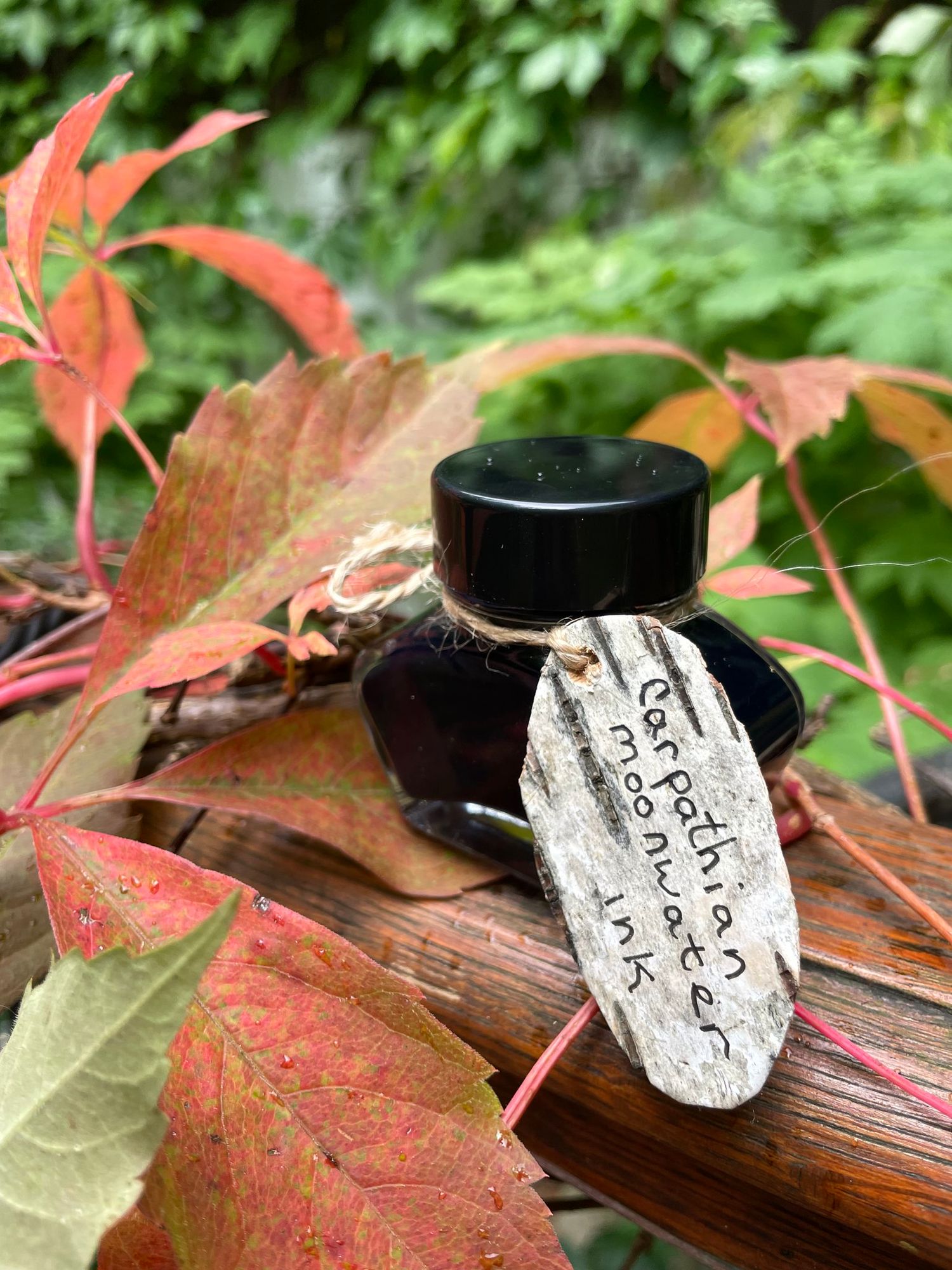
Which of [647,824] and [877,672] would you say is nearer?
[647,824]

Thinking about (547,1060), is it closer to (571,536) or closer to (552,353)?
(571,536)

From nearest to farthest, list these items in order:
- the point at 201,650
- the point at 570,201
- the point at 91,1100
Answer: the point at 91,1100, the point at 201,650, the point at 570,201

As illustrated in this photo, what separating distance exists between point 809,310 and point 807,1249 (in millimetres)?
1048

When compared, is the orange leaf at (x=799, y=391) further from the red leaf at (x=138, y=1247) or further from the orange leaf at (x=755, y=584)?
the red leaf at (x=138, y=1247)

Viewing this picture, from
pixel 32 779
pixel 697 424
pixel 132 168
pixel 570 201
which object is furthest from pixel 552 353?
pixel 570 201

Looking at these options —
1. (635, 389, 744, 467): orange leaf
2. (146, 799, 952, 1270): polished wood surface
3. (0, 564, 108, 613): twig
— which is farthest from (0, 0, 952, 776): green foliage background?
(0, 564, 108, 613): twig

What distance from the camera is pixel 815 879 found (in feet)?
1.20

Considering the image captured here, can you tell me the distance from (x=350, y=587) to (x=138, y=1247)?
0.73ft

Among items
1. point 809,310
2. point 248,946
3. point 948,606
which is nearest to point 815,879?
point 248,946

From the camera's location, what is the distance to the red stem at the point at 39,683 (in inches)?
15.3

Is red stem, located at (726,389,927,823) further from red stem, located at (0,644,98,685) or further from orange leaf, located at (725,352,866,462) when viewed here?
red stem, located at (0,644,98,685)

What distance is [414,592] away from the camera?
0.37 metres

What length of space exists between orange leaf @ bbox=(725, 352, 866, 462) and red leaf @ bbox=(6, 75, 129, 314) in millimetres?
298

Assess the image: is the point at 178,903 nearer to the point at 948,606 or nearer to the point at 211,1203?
the point at 211,1203
